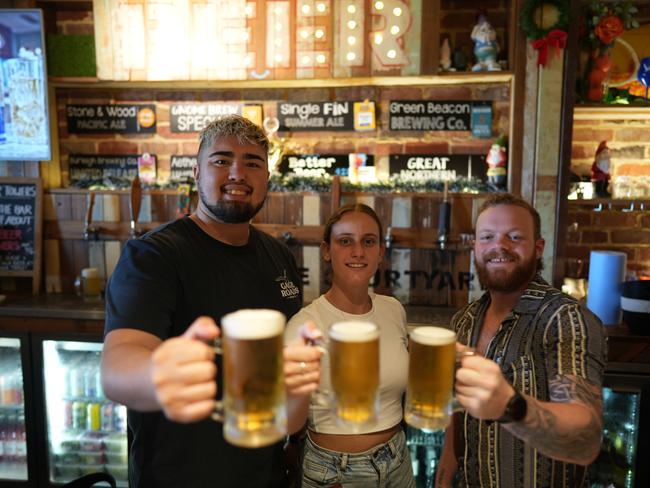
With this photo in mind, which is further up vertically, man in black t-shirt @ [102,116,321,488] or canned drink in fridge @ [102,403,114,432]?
man in black t-shirt @ [102,116,321,488]

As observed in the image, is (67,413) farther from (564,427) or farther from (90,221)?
(564,427)

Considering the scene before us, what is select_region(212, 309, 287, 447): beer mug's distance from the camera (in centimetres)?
85

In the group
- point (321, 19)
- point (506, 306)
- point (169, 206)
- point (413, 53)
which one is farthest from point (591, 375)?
point (169, 206)

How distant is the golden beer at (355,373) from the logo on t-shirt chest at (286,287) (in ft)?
2.58

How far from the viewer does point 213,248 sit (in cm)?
159

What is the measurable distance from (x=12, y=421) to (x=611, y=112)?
13.2 feet

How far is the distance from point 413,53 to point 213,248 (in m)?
1.79

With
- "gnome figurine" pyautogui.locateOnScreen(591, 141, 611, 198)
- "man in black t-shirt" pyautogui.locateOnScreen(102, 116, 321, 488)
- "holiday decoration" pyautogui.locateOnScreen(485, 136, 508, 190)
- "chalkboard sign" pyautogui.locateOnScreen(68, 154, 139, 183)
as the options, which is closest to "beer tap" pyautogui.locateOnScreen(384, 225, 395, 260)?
"holiday decoration" pyautogui.locateOnScreen(485, 136, 508, 190)

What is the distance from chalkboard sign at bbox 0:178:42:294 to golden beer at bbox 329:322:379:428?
2854mm

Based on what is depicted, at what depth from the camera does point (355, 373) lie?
934mm

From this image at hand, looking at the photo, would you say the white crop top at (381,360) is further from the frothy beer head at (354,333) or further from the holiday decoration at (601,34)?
the holiday decoration at (601,34)

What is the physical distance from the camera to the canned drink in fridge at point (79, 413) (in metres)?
2.79

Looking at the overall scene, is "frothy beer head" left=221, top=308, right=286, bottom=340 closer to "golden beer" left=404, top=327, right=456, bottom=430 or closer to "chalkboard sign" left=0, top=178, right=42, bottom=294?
A: "golden beer" left=404, top=327, right=456, bottom=430

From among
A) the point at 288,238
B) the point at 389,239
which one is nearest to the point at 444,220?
the point at 389,239
